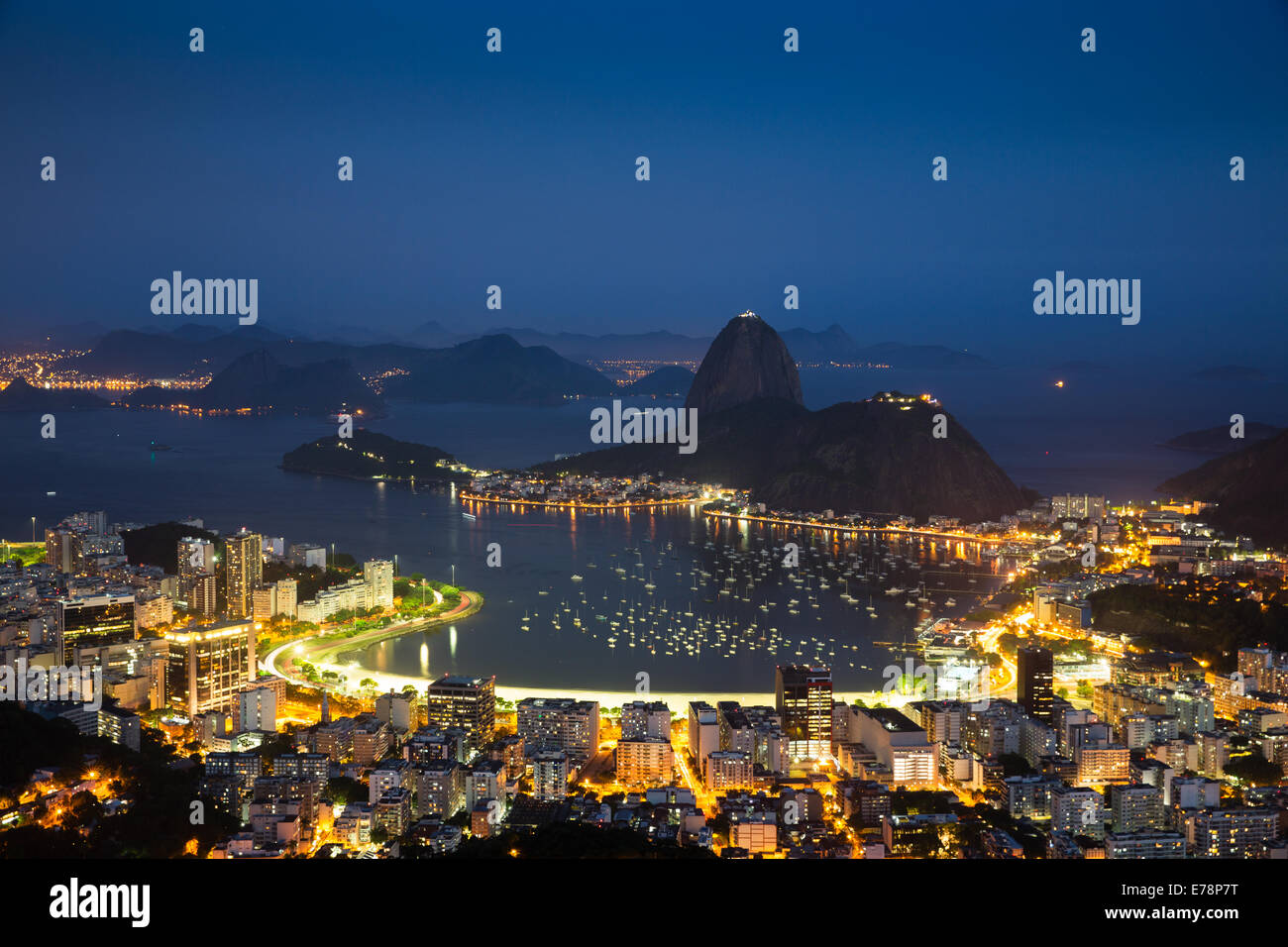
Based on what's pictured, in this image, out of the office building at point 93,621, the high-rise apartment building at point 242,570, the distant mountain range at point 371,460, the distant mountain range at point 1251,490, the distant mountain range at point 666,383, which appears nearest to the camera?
A: the office building at point 93,621

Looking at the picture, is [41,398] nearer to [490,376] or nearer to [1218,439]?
[490,376]

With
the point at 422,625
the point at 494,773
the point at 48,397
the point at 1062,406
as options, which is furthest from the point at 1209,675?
the point at 1062,406

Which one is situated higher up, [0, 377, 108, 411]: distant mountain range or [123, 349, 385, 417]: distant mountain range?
[123, 349, 385, 417]: distant mountain range
